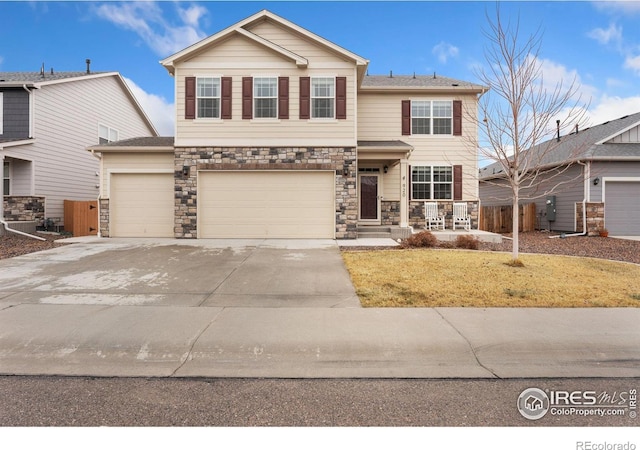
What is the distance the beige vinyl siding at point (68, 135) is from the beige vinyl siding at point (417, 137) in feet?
46.6

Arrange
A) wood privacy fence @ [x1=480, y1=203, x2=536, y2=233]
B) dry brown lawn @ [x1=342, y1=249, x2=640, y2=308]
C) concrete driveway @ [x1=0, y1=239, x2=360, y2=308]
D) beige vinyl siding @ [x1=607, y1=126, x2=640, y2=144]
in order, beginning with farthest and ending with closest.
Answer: wood privacy fence @ [x1=480, y1=203, x2=536, y2=233], beige vinyl siding @ [x1=607, y1=126, x2=640, y2=144], concrete driveway @ [x1=0, y1=239, x2=360, y2=308], dry brown lawn @ [x1=342, y1=249, x2=640, y2=308]

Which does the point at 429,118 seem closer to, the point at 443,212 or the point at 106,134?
the point at 443,212

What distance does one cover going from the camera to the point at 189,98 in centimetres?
1348

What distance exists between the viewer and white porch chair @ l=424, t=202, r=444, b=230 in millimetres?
15387

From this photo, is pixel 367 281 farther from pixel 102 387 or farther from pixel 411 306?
pixel 102 387

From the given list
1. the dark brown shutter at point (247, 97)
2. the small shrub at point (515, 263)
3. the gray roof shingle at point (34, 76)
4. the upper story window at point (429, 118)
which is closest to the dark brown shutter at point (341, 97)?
the dark brown shutter at point (247, 97)

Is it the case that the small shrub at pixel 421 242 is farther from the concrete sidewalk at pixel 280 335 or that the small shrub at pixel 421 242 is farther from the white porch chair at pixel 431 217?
the concrete sidewalk at pixel 280 335

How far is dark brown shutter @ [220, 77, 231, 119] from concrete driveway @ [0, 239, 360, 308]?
211 inches

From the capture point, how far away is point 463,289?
630 centimetres

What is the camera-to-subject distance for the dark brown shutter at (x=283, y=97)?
13.5 m

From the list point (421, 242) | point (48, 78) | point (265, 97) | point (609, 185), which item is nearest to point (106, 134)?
point (48, 78)

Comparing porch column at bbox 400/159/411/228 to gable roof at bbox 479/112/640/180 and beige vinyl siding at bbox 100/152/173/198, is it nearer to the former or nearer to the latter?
gable roof at bbox 479/112/640/180

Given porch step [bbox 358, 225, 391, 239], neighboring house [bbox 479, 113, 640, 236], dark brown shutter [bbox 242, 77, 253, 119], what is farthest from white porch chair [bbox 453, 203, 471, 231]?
dark brown shutter [bbox 242, 77, 253, 119]

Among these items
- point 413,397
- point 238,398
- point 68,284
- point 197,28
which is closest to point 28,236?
point 68,284
